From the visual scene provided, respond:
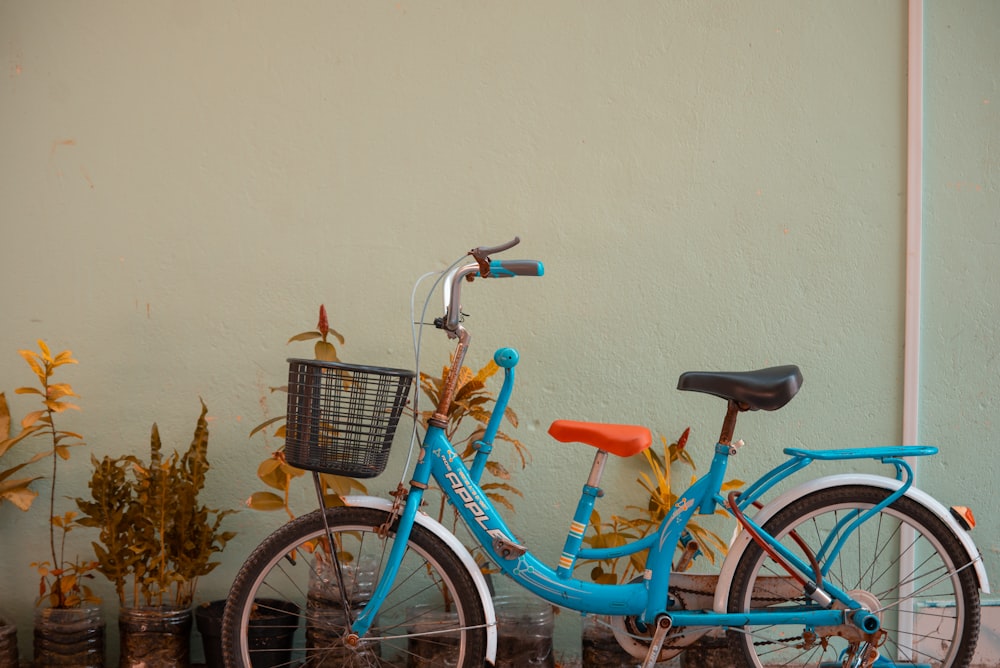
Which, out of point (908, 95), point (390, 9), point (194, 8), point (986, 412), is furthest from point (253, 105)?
point (986, 412)

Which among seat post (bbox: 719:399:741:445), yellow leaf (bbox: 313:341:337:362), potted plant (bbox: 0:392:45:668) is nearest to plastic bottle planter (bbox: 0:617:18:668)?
potted plant (bbox: 0:392:45:668)

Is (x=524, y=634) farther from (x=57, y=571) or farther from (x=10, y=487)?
Answer: (x=10, y=487)

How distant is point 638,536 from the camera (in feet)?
9.50

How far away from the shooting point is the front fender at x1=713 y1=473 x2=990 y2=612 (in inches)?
91.8

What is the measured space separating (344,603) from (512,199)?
1425 millimetres

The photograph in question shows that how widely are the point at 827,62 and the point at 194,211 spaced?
220 cm

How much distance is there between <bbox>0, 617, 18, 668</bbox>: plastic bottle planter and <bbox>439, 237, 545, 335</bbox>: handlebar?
177 cm

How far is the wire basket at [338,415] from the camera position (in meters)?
2.11

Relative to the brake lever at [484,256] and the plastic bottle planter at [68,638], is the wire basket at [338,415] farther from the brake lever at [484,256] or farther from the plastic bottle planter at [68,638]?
the plastic bottle planter at [68,638]

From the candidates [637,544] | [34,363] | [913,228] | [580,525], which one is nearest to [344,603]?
[580,525]

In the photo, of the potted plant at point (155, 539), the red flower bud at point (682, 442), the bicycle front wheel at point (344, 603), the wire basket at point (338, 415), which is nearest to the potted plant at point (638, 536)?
the red flower bud at point (682, 442)

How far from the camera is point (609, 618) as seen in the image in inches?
96.0

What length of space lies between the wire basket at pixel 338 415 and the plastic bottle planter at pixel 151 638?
3.05 feet

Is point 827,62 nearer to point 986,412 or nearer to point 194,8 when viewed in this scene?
point 986,412
